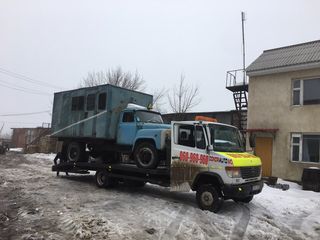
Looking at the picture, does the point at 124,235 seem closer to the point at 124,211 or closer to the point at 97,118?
the point at 124,211

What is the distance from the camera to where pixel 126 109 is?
43.7 feet

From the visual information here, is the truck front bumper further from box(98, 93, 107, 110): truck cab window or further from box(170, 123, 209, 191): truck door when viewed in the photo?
box(98, 93, 107, 110): truck cab window

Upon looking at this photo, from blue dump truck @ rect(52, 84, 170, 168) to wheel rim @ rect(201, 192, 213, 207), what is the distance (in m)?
2.04

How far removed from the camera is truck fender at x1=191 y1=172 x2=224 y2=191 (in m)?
9.95

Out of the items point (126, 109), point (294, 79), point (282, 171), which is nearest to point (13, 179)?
point (126, 109)

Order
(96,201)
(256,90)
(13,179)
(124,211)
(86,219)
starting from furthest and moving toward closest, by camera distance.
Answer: (256,90) < (13,179) < (96,201) < (124,211) < (86,219)

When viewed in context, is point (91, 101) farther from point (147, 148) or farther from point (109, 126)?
point (147, 148)

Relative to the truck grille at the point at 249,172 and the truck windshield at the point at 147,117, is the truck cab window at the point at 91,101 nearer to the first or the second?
the truck windshield at the point at 147,117

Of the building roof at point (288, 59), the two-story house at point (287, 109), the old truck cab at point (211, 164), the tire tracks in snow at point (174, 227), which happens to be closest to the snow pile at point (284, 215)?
the old truck cab at point (211, 164)

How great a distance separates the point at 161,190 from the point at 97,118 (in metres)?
3.60

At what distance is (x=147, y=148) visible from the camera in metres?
11.8

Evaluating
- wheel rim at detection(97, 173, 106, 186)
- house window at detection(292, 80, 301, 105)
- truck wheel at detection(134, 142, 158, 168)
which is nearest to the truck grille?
truck wheel at detection(134, 142, 158, 168)

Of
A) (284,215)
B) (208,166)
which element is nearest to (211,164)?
(208,166)

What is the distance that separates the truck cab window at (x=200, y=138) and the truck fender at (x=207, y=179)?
2.60 ft
